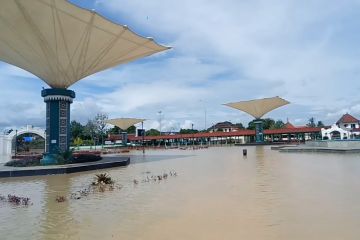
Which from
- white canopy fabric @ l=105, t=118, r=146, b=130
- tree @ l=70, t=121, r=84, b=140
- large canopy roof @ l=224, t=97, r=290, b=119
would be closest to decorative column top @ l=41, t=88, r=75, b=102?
large canopy roof @ l=224, t=97, r=290, b=119

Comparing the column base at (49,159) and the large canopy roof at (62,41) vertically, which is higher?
the large canopy roof at (62,41)

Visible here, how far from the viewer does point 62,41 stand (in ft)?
60.2

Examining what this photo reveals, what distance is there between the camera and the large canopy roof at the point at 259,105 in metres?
56.4

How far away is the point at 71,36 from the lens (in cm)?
1819

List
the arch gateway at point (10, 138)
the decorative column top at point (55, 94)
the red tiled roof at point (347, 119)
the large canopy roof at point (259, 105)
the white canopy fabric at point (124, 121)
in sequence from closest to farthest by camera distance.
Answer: the decorative column top at point (55, 94) < the arch gateway at point (10, 138) < the large canopy roof at point (259, 105) < the red tiled roof at point (347, 119) < the white canopy fabric at point (124, 121)

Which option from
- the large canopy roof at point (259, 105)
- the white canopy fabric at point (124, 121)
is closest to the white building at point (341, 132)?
the large canopy roof at point (259, 105)

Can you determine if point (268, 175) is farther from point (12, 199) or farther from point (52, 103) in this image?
point (52, 103)

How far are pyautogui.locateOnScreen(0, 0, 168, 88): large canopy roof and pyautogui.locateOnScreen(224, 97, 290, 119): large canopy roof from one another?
123ft

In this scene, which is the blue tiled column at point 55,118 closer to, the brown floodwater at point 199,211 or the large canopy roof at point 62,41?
the large canopy roof at point 62,41

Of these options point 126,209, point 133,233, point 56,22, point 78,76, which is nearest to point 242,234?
point 133,233

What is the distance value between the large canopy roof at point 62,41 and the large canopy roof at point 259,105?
37.6 meters

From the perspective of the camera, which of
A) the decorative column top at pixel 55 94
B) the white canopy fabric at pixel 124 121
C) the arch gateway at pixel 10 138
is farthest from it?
the white canopy fabric at pixel 124 121

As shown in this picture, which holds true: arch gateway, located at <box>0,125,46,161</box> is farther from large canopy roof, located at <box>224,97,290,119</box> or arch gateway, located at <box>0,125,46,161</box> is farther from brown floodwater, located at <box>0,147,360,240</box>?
brown floodwater, located at <box>0,147,360,240</box>

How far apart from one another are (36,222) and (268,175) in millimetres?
8569
